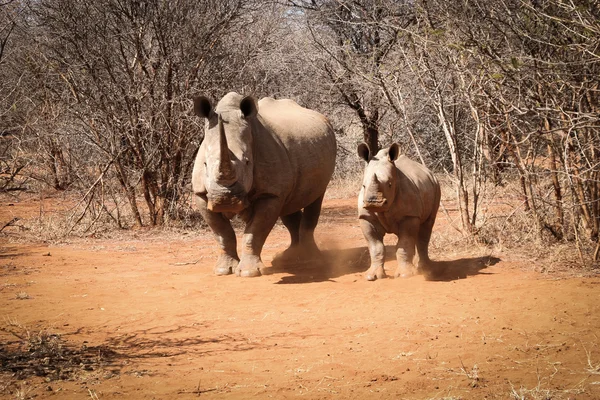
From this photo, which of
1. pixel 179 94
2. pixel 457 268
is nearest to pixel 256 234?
pixel 457 268

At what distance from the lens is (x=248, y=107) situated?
9.05m

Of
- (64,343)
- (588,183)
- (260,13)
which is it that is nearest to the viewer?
(64,343)

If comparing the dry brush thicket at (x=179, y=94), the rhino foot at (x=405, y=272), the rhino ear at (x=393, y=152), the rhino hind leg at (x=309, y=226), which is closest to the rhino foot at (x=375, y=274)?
the rhino foot at (x=405, y=272)

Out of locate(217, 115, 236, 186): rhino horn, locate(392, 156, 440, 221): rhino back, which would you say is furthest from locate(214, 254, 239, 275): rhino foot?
locate(392, 156, 440, 221): rhino back

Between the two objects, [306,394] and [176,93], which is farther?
[176,93]

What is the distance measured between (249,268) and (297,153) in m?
1.76

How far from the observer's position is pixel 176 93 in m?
12.8

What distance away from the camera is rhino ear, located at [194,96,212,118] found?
28.6 ft

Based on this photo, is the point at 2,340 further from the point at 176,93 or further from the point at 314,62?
the point at 314,62

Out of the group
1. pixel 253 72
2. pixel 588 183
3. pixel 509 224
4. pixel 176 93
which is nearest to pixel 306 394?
pixel 588 183

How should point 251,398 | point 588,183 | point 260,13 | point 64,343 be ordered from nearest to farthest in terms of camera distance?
point 251,398 < point 64,343 < point 588,183 < point 260,13

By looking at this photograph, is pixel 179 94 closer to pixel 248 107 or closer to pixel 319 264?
pixel 248 107

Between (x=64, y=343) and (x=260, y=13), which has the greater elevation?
(x=260, y=13)

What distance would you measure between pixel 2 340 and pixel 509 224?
6.87m
